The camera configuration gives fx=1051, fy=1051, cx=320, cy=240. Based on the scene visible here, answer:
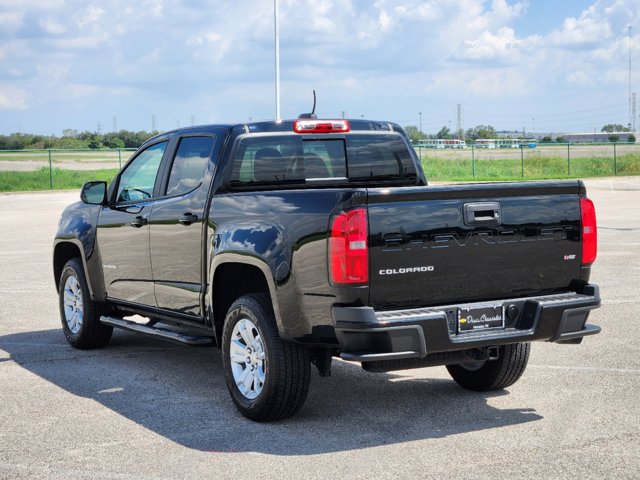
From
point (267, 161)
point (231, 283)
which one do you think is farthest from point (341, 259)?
point (267, 161)

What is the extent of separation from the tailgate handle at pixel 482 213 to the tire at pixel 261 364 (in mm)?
1317

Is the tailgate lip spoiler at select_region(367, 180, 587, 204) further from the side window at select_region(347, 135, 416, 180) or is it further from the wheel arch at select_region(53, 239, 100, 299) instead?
the wheel arch at select_region(53, 239, 100, 299)

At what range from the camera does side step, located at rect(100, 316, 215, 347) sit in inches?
293

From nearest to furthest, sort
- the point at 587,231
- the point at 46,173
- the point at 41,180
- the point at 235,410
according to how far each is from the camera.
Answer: the point at 587,231 < the point at 235,410 < the point at 41,180 < the point at 46,173

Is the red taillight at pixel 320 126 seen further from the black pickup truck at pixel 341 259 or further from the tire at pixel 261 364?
the tire at pixel 261 364

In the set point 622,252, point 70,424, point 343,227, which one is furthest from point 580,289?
point 622,252

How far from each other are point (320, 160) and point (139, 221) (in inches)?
60.3

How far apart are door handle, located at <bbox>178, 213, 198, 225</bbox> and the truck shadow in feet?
4.04

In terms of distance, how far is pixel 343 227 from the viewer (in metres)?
5.86

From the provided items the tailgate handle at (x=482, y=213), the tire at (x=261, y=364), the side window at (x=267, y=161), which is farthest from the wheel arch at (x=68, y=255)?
the tailgate handle at (x=482, y=213)

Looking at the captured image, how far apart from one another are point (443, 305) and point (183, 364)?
10.6ft

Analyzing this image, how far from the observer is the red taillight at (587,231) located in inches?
259

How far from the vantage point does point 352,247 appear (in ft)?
19.2

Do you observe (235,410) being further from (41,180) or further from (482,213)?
(41,180)
